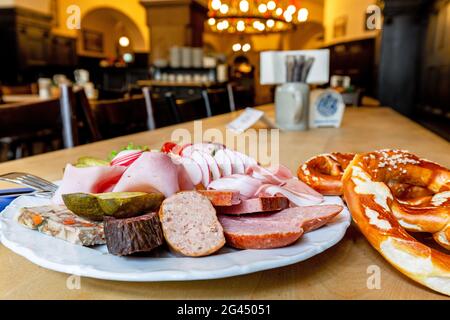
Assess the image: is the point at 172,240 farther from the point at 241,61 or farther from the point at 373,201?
the point at 241,61

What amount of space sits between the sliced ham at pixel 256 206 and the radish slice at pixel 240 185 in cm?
5

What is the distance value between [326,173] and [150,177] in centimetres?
35

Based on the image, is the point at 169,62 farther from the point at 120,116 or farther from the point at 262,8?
the point at 120,116

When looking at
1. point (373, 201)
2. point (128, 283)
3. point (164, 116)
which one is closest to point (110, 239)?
point (128, 283)

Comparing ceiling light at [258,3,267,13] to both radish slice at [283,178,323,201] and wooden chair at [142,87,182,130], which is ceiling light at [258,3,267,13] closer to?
wooden chair at [142,87,182,130]

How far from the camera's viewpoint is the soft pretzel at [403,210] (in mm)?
440

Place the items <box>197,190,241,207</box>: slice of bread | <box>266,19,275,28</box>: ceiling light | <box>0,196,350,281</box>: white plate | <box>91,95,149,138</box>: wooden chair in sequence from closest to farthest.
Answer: <box>0,196,350,281</box>: white plate < <box>197,190,241,207</box>: slice of bread < <box>91,95,149,138</box>: wooden chair < <box>266,19,275,28</box>: ceiling light

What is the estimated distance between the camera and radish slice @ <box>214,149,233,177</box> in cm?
70

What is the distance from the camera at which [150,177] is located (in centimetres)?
57

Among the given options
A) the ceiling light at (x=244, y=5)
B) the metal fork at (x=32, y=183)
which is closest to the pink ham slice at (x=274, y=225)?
the metal fork at (x=32, y=183)

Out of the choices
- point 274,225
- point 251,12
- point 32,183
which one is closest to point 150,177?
point 274,225

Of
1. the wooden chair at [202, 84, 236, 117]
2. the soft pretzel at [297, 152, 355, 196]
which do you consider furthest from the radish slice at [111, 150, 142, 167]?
the wooden chair at [202, 84, 236, 117]

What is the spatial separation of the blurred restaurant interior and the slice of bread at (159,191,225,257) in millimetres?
→ 1394
